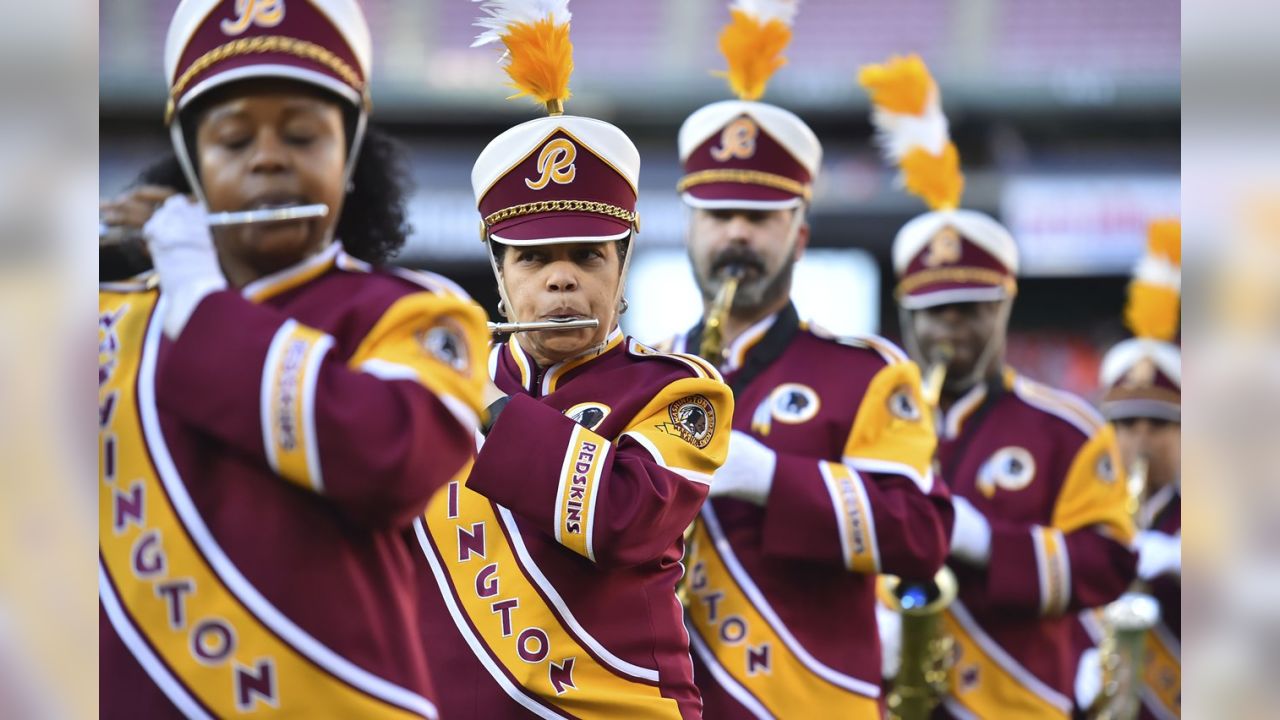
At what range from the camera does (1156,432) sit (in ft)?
23.1

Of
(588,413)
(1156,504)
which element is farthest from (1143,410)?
(588,413)

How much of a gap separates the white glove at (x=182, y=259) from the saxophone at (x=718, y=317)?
2031mm

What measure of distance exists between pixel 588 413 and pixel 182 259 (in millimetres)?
1036

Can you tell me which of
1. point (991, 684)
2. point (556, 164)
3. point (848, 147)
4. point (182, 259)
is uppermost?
point (848, 147)

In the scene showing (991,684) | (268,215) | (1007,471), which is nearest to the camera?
(268,215)

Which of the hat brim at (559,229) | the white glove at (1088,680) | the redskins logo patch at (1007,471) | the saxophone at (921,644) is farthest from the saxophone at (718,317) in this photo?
the white glove at (1088,680)

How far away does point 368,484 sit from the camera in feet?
7.34

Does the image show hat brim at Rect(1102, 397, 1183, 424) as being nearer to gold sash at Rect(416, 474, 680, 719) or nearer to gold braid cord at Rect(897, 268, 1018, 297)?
gold braid cord at Rect(897, 268, 1018, 297)

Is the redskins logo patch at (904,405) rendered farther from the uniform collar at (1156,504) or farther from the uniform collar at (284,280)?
the uniform collar at (1156,504)

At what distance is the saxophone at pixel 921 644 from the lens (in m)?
5.15

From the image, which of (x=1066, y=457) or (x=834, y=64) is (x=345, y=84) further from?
(x=834, y=64)

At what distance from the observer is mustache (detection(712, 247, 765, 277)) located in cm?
442

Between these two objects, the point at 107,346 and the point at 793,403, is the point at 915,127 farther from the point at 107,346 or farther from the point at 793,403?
the point at 107,346
